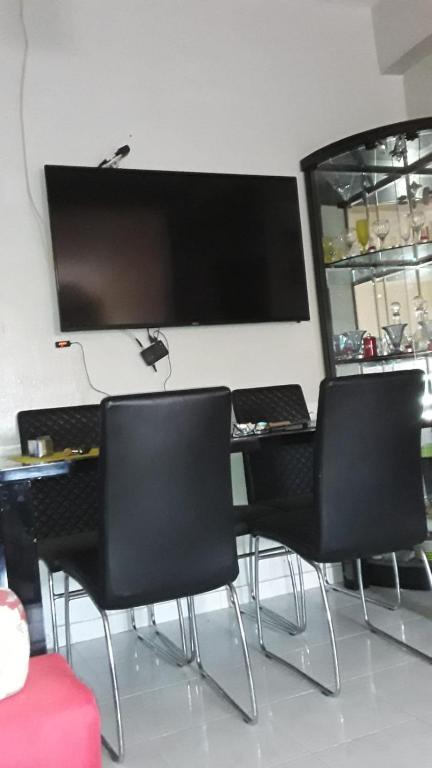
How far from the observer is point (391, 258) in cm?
351

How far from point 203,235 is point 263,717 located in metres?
2.16

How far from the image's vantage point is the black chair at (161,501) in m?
1.75

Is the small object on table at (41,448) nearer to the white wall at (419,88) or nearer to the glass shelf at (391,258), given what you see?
the glass shelf at (391,258)

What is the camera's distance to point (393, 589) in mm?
3057

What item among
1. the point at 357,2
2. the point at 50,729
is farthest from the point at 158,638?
the point at 357,2

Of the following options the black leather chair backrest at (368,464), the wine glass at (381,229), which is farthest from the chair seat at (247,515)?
the wine glass at (381,229)

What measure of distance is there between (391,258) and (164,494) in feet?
7.11

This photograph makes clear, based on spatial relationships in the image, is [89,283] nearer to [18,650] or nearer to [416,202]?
[416,202]

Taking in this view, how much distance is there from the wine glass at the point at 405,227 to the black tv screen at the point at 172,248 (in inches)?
19.9

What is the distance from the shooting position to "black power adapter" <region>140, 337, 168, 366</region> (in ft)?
10.4

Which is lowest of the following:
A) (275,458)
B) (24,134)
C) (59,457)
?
(275,458)

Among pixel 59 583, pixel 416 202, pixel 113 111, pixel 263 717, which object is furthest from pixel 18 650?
pixel 416 202

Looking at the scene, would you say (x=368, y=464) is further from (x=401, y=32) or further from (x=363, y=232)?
(x=401, y=32)

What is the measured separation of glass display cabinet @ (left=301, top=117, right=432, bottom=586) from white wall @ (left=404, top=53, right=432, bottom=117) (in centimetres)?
51
